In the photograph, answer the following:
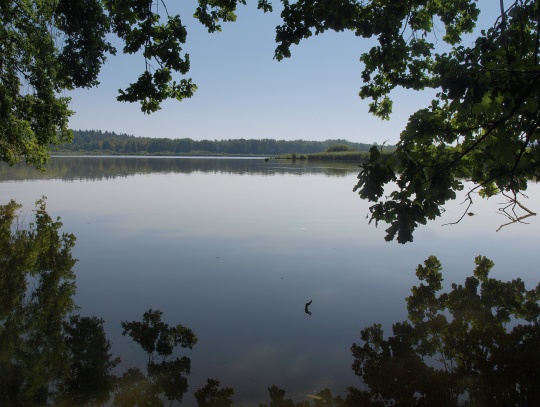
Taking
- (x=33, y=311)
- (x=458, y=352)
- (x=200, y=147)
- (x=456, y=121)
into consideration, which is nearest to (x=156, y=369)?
(x=33, y=311)

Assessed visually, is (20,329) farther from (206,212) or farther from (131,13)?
(206,212)

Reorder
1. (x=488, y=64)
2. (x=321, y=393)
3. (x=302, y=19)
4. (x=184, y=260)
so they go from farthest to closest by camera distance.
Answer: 1. (x=184, y=260)
2. (x=302, y=19)
3. (x=321, y=393)
4. (x=488, y=64)

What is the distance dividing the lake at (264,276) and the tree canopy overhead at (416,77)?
182 cm

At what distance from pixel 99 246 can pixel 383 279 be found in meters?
6.83

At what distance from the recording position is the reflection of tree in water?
392cm

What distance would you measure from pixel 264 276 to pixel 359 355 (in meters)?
3.24

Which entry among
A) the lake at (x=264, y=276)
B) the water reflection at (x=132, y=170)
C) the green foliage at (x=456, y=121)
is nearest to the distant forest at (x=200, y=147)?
the water reflection at (x=132, y=170)

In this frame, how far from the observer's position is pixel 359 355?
484 cm

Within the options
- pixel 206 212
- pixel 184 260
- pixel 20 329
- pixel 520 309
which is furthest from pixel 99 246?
pixel 520 309

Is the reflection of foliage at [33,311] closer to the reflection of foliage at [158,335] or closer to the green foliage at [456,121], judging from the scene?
the reflection of foliage at [158,335]

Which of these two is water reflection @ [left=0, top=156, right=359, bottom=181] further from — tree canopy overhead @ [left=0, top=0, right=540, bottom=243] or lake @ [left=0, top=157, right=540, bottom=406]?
tree canopy overhead @ [left=0, top=0, right=540, bottom=243]

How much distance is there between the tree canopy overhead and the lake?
1823 millimetres

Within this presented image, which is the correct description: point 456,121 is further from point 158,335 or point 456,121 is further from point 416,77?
point 158,335

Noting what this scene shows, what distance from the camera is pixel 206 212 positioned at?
621 inches
